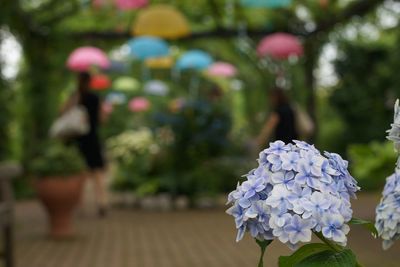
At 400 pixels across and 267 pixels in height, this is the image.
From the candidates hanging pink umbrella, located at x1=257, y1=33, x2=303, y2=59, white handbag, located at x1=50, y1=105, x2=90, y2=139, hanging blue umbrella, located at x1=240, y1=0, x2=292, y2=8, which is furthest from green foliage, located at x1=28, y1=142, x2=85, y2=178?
hanging pink umbrella, located at x1=257, y1=33, x2=303, y2=59

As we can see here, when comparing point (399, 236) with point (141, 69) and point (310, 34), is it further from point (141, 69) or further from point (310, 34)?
point (141, 69)

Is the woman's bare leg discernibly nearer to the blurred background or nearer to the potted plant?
the blurred background

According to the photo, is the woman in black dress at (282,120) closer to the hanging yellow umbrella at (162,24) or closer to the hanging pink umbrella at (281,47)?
the hanging yellow umbrella at (162,24)

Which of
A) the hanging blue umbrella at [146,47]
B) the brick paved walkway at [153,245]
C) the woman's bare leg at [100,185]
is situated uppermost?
the hanging blue umbrella at [146,47]

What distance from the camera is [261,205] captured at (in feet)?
7.05

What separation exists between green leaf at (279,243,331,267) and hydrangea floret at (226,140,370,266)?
0.04 meters

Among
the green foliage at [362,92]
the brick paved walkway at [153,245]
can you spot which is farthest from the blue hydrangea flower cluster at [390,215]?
the green foliage at [362,92]

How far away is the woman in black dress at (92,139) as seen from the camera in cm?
1111

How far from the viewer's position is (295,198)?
6.89ft

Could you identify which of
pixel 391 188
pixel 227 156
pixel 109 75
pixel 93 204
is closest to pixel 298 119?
pixel 227 156

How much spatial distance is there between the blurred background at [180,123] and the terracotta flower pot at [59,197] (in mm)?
102

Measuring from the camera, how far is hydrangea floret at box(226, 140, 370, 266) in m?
2.08

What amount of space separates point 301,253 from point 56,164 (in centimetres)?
699

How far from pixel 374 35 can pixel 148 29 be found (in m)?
11.3
